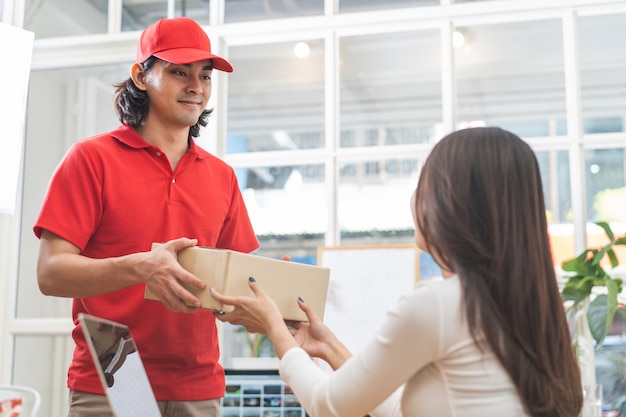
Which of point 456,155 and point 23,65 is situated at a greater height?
point 23,65

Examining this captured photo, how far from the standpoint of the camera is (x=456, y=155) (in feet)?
4.15

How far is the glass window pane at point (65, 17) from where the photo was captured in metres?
3.30

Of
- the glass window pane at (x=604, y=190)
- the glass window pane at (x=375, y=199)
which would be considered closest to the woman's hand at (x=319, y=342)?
the glass window pane at (x=375, y=199)

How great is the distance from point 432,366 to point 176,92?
0.95 m

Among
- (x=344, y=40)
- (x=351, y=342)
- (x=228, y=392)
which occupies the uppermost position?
(x=344, y=40)

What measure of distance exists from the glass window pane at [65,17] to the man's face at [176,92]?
157 centimetres

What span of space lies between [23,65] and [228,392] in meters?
1.45

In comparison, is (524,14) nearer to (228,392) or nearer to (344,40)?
(344,40)

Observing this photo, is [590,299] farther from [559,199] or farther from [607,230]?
[559,199]

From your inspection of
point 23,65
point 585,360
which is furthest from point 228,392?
point 23,65

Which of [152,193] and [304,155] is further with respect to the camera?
[304,155]

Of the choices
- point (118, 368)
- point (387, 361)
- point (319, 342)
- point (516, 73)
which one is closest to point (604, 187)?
point (516, 73)

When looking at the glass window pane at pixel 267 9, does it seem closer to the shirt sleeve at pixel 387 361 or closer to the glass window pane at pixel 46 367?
the glass window pane at pixel 46 367

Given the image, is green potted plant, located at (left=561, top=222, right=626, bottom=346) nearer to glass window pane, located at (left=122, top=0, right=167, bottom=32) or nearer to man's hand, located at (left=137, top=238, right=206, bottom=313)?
man's hand, located at (left=137, top=238, right=206, bottom=313)
